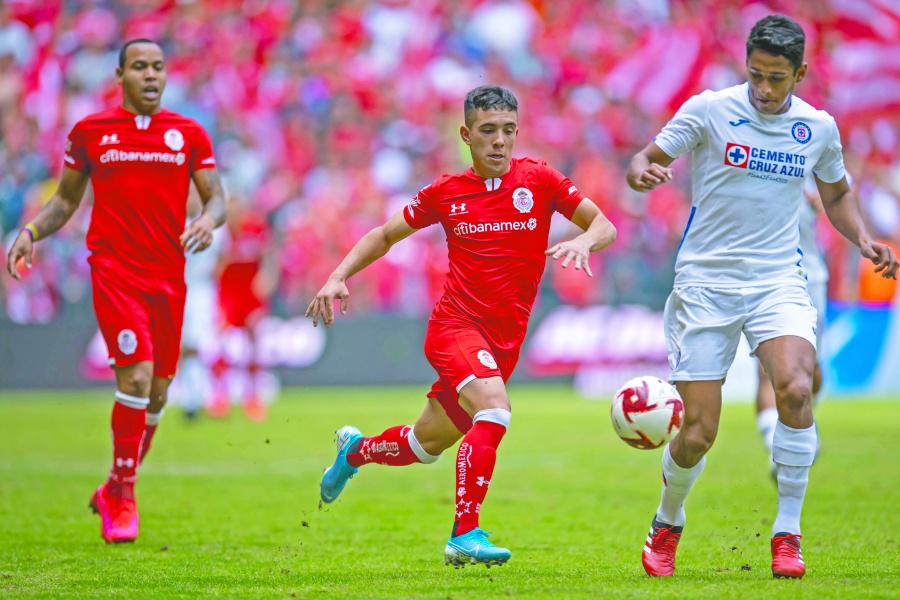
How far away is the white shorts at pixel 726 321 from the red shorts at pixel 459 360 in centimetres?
93

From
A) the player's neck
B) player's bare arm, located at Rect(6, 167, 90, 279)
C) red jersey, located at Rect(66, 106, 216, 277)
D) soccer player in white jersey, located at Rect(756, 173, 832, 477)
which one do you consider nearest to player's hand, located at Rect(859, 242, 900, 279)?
soccer player in white jersey, located at Rect(756, 173, 832, 477)

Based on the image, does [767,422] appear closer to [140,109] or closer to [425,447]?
[425,447]

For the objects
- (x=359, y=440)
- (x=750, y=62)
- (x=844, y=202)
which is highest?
(x=750, y=62)

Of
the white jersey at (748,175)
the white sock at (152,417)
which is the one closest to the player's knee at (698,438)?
the white jersey at (748,175)

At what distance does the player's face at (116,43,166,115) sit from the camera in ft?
25.3

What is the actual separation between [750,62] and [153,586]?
12.6 ft

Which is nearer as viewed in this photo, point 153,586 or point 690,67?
point 153,586

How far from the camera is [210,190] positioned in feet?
26.1

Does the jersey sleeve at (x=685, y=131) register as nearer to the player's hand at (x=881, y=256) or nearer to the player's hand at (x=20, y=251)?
the player's hand at (x=881, y=256)

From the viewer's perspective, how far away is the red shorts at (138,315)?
7.52 meters

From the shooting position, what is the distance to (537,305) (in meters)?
20.7

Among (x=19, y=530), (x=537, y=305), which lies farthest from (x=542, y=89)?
(x=19, y=530)

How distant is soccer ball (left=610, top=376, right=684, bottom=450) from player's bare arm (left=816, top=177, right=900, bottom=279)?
1.27m

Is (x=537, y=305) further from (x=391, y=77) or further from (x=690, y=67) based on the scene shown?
(x=391, y=77)
